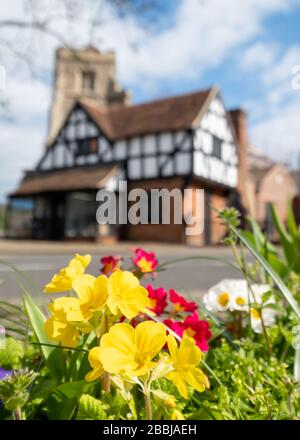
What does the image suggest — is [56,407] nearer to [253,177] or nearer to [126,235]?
[126,235]

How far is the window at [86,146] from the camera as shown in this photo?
44.7ft

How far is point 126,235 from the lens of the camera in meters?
12.9

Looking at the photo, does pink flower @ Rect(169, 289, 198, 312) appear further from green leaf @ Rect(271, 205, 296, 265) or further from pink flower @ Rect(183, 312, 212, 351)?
green leaf @ Rect(271, 205, 296, 265)

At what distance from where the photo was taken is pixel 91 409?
0.52m

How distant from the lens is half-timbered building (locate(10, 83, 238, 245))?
1177 centimetres

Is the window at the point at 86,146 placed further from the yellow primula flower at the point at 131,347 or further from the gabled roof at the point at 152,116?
the yellow primula flower at the point at 131,347

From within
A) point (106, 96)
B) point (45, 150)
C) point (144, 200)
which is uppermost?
point (106, 96)

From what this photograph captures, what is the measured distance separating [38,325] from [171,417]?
9.8 inches

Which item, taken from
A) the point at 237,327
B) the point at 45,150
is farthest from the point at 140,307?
the point at 45,150

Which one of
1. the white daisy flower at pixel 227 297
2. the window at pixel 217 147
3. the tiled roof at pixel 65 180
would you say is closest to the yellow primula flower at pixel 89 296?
the white daisy flower at pixel 227 297

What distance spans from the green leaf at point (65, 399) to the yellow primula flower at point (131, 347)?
0.39ft

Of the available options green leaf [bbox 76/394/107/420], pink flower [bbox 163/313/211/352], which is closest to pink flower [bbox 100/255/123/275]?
pink flower [bbox 163/313/211/352]

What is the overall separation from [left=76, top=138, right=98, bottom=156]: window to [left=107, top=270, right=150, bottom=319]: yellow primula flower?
13.4m

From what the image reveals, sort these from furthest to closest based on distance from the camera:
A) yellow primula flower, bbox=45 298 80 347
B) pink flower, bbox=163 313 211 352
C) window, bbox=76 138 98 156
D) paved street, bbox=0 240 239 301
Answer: window, bbox=76 138 98 156, paved street, bbox=0 240 239 301, pink flower, bbox=163 313 211 352, yellow primula flower, bbox=45 298 80 347
